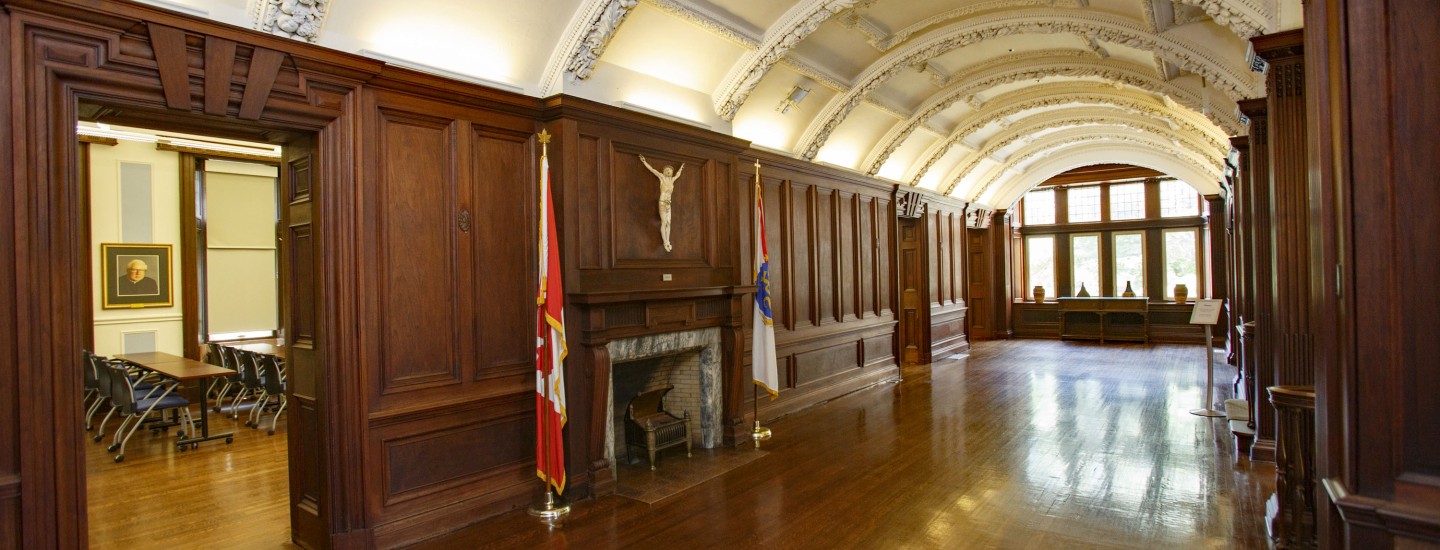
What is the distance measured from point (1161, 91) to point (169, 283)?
12574 millimetres

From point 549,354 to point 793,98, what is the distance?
13.9 feet

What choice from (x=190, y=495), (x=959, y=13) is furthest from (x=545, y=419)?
(x=959, y=13)

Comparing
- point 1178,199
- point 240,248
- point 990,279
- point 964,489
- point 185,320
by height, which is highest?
point 1178,199

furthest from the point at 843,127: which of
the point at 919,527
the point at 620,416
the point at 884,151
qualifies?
the point at 919,527

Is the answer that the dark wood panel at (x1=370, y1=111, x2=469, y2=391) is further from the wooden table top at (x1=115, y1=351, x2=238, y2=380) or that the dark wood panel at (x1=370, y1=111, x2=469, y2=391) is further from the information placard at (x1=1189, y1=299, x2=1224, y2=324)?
the information placard at (x1=1189, y1=299, x2=1224, y2=324)

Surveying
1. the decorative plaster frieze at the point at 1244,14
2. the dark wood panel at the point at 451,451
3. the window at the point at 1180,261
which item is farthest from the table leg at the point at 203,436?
the window at the point at 1180,261

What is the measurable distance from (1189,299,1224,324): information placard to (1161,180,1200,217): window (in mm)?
8967

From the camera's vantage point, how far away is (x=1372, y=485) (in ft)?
7.48

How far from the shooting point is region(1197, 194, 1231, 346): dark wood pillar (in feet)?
45.5

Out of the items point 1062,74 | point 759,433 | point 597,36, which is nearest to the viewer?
point 597,36

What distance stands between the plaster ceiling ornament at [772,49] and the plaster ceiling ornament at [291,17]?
3528 millimetres

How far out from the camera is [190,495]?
213 inches

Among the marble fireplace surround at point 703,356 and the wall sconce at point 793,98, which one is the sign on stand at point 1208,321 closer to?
the wall sconce at point 793,98

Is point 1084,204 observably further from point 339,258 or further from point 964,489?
point 339,258
